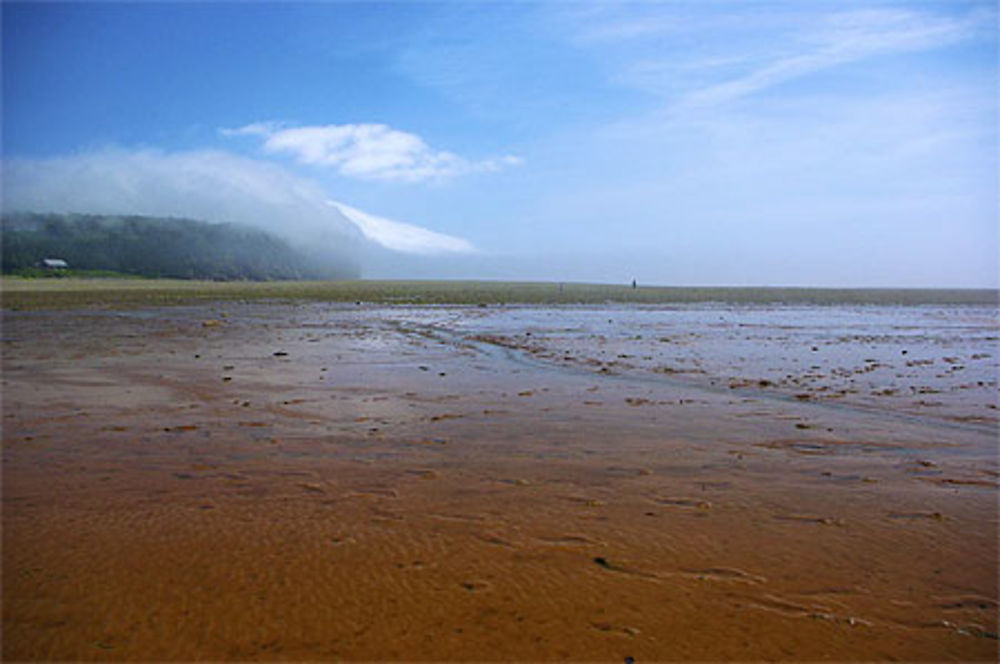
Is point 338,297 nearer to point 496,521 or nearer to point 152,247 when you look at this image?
point 496,521

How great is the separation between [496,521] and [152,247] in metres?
165

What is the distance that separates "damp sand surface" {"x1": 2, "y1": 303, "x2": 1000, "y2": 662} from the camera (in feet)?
11.5

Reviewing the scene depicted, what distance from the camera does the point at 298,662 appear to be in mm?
3213

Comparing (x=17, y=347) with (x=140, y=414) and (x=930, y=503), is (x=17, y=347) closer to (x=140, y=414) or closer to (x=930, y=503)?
(x=140, y=414)

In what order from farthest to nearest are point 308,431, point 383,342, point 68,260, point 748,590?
point 68,260 → point 383,342 → point 308,431 → point 748,590

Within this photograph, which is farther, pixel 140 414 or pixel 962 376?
pixel 962 376

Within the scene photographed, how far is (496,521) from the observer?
16.7 ft

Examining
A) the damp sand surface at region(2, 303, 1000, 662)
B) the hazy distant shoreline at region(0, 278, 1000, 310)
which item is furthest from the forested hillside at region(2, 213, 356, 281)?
the damp sand surface at region(2, 303, 1000, 662)

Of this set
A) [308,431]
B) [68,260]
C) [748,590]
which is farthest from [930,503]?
[68,260]

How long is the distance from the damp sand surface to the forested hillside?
137605mm

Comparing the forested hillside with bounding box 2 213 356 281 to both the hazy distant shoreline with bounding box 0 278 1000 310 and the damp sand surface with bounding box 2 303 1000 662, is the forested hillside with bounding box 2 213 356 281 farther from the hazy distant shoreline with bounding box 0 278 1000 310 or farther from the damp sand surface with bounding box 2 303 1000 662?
the damp sand surface with bounding box 2 303 1000 662

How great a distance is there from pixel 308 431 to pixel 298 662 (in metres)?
5.11

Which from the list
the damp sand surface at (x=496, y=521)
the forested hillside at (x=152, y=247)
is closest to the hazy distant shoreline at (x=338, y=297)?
the damp sand surface at (x=496, y=521)

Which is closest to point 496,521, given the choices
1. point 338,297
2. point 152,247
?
point 338,297
